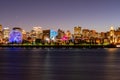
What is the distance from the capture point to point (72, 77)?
117ft

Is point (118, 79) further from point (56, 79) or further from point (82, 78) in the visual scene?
point (56, 79)

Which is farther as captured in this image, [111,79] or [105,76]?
[105,76]

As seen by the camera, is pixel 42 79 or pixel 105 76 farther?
pixel 105 76

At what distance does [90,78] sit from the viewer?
35.2 metres

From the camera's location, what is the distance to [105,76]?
36.8m

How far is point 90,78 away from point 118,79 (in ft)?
8.25

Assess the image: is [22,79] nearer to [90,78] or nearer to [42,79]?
[42,79]

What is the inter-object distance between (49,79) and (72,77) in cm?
226

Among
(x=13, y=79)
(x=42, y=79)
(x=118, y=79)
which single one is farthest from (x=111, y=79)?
(x=13, y=79)

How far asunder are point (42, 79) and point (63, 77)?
2502 millimetres

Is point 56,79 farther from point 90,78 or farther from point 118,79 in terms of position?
point 118,79

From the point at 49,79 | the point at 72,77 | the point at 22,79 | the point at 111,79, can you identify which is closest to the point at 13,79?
the point at 22,79

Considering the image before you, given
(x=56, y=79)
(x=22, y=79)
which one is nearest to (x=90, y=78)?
(x=56, y=79)

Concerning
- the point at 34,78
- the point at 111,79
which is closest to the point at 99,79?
the point at 111,79
